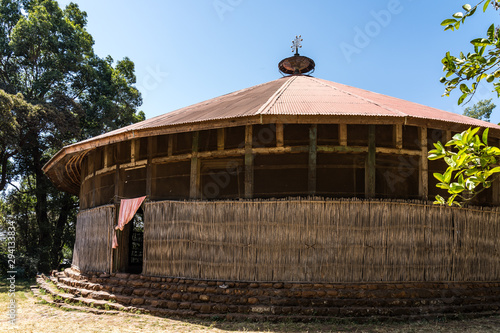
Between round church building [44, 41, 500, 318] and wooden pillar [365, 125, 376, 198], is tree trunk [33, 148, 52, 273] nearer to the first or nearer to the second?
round church building [44, 41, 500, 318]

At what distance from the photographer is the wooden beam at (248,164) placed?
872 cm

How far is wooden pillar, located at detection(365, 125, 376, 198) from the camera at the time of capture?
851cm

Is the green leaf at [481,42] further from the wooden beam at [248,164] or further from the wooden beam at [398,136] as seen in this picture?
the wooden beam at [248,164]

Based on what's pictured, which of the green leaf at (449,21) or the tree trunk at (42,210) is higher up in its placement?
the green leaf at (449,21)

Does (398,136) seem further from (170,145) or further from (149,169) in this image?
(149,169)

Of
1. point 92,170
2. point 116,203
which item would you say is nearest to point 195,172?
point 116,203

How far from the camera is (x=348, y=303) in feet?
24.8

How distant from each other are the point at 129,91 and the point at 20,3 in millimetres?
7086

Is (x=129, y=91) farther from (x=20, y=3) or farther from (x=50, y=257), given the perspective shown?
(x=50, y=257)

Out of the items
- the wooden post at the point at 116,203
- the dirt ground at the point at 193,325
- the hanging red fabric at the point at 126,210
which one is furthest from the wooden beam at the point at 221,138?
the dirt ground at the point at 193,325

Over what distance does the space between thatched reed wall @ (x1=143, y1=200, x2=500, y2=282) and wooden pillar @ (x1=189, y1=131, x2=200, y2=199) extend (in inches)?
15.4

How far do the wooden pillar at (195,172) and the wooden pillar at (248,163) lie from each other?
1.18 metres

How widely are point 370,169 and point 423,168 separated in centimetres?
121

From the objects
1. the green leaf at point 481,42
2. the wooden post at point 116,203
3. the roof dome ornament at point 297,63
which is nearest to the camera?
the green leaf at point 481,42
